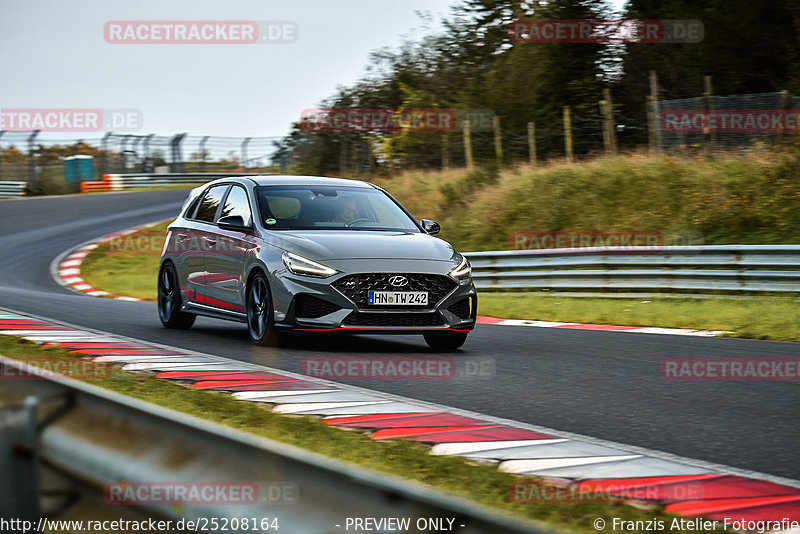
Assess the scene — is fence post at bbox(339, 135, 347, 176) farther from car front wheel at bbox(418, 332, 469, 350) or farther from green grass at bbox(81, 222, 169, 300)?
car front wheel at bbox(418, 332, 469, 350)

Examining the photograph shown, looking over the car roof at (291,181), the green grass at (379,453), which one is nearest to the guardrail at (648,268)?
the car roof at (291,181)

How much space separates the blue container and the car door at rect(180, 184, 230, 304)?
123ft

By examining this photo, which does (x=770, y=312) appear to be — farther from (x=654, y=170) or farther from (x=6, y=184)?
(x=6, y=184)

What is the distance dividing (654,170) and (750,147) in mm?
2180

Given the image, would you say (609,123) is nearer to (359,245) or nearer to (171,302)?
(171,302)

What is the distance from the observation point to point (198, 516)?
8.17 ft

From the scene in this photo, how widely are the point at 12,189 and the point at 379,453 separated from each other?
134ft

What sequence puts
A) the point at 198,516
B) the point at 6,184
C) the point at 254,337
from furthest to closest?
1. the point at 6,184
2. the point at 254,337
3. the point at 198,516

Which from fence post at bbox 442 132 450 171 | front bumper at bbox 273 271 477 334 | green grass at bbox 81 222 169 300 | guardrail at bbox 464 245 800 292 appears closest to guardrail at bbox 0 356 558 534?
front bumper at bbox 273 271 477 334

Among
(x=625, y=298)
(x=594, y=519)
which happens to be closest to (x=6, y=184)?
(x=625, y=298)

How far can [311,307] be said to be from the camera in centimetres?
904

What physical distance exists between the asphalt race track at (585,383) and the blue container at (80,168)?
109 feet

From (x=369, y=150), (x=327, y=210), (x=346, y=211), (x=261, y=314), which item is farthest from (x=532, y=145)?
(x=261, y=314)

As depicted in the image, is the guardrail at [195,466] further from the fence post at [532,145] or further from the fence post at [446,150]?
the fence post at [446,150]
